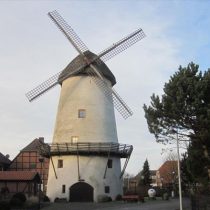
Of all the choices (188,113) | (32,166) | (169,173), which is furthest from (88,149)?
(169,173)

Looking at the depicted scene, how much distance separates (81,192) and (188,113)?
20.4 meters

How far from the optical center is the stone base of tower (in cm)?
4631

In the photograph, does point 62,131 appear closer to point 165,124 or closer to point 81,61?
point 81,61

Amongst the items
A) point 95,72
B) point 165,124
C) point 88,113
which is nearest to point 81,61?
point 95,72

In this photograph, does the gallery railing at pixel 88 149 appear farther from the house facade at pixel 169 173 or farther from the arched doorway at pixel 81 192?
the house facade at pixel 169 173

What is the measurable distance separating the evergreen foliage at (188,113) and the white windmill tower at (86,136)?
52.8ft

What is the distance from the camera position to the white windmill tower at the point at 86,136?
46.5 metres

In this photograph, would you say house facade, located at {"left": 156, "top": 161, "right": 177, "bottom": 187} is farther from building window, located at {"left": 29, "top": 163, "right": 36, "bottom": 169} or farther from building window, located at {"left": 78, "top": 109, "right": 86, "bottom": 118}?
building window, located at {"left": 78, "top": 109, "right": 86, "bottom": 118}

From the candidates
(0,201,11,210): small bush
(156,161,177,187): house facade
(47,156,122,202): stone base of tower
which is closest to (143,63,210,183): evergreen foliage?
(0,201,11,210): small bush

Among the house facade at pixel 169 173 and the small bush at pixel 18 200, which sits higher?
the house facade at pixel 169 173

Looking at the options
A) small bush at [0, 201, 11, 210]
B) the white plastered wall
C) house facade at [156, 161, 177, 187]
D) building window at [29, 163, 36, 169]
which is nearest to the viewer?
small bush at [0, 201, 11, 210]

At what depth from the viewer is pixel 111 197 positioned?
4691 centimetres

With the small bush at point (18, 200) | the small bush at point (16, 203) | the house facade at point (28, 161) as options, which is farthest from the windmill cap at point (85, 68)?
the house facade at point (28, 161)

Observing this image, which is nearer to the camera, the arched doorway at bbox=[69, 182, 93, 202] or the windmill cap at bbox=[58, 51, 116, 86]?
the arched doorway at bbox=[69, 182, 93, 202]
